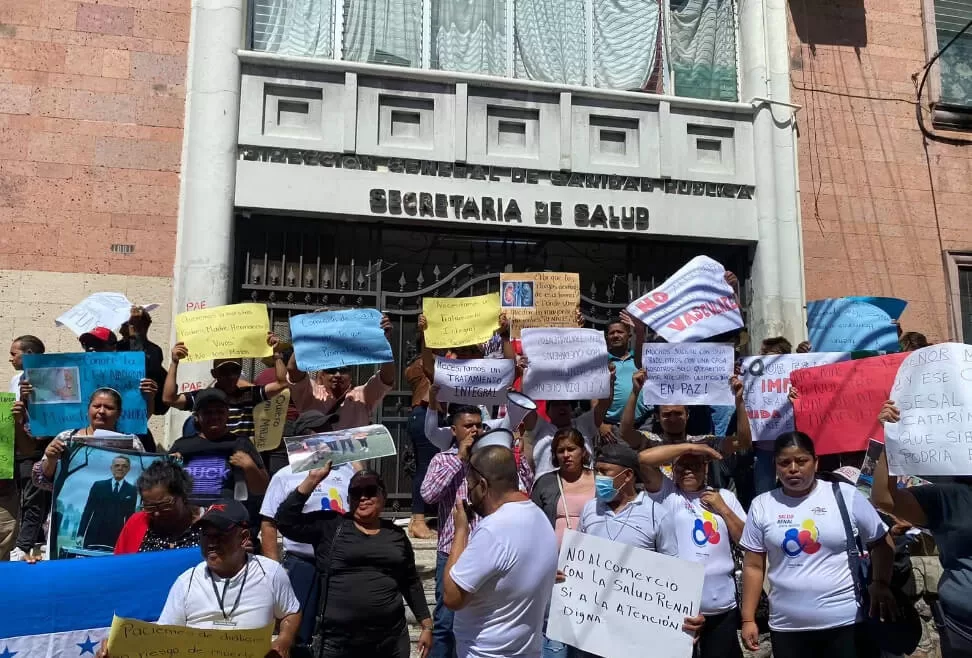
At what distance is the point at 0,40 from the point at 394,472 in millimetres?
5791

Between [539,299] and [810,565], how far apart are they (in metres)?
3.28

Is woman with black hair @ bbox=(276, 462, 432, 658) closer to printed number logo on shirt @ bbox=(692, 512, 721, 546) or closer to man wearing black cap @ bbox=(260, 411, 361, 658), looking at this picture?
man wearing black cap @ bbox=(260, 411, 361, 658)

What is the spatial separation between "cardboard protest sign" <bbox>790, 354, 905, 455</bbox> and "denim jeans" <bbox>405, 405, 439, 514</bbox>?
2.87 metres

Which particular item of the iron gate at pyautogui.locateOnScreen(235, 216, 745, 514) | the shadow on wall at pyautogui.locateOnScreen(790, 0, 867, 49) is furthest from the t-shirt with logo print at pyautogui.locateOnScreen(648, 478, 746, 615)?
the shadow on wall at pyautogui.locateOnScreen(790, 0, 867, 49)

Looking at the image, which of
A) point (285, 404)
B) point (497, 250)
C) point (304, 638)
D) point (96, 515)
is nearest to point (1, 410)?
point (96, 515)

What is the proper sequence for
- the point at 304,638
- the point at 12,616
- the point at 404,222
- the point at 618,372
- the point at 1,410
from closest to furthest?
the point at 12,616 < the point at 304,638 < the point at 1,410 < the point at 618,372 < the point at 404,222

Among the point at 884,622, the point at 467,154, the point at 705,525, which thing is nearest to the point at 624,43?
the point at 467,154

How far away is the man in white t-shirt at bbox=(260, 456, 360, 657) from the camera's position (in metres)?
5.39

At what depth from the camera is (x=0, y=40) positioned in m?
9.06

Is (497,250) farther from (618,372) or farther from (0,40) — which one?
(0,40)

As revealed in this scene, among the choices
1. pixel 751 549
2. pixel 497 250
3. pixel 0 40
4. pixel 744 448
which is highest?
pixel 0 40

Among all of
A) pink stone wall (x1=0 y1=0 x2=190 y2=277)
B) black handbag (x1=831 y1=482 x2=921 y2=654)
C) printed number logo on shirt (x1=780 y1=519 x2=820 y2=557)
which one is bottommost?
black handbag (x1=831 y1=482 x2=921 y2=654)

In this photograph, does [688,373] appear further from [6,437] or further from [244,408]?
[6,437]

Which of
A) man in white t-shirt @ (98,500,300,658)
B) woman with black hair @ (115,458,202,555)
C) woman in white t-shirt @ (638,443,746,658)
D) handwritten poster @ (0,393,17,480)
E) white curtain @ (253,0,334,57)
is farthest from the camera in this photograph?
white curtain @ (253,0,334,57)
